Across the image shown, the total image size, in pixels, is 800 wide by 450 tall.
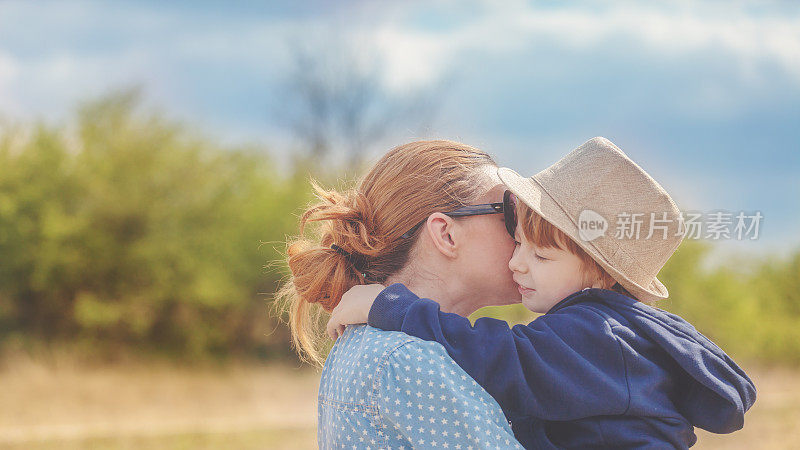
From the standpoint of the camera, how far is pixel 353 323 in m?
2.10

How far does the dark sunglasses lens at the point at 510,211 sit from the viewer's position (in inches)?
87.7

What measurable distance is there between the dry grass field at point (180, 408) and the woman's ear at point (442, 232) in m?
6.71

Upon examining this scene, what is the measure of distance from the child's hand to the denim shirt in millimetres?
149

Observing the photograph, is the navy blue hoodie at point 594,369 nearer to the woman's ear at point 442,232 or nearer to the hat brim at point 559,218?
the hat brim at point 559,218

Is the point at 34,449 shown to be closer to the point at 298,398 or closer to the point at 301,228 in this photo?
the point at 298,398

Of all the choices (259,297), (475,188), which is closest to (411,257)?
(475,188)

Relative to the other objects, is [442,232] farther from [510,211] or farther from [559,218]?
[559,218]

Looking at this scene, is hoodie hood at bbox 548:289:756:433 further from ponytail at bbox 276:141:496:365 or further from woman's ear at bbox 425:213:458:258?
ponytail at bbox 276:141:496:365

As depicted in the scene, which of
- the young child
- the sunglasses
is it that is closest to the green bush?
the sunglasses

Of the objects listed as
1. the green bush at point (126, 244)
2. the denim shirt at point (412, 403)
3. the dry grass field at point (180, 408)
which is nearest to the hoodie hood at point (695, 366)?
the denim shirt at point (412, 403)

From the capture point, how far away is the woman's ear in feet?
7.21

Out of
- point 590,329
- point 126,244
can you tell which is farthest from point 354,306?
point 126,244

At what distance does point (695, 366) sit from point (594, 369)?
299mm

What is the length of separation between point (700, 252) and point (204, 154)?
9615 millimetres
